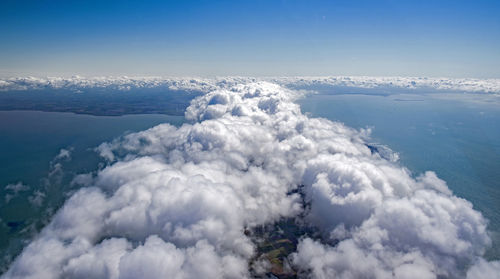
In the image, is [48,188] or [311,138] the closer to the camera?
[48,188]

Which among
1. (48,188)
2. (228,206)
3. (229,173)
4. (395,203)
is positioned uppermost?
(395,203)

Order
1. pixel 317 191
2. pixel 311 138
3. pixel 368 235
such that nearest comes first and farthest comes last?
pixel 368 235 → pixel 317 191 → pixel 311 138

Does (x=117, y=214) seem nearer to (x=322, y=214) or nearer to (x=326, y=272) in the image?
(x=326, y=272)

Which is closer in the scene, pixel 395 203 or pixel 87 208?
pixel 395 203

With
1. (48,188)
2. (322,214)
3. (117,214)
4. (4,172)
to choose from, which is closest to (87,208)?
(117,214)

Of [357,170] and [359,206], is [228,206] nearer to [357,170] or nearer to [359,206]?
[359,206]

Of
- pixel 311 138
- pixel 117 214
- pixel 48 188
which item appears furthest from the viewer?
pixel 311 138

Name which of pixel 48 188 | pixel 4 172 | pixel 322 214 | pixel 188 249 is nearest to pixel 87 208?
pixel 188 249

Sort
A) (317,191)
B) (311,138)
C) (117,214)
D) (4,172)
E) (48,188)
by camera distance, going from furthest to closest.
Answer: (311,138) → (4,172) → (48,188) → (317,191) → (117,214)

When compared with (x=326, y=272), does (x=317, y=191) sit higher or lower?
higher
